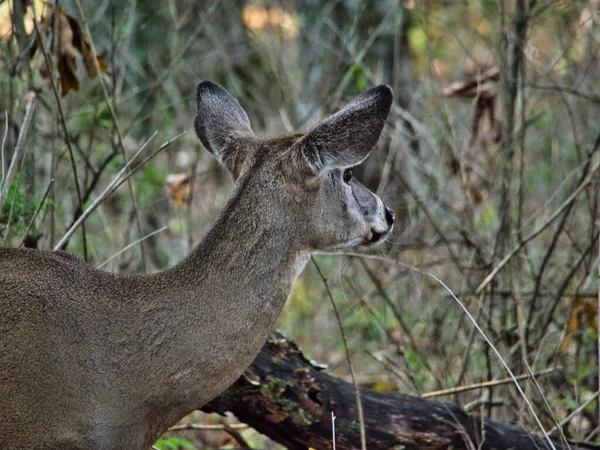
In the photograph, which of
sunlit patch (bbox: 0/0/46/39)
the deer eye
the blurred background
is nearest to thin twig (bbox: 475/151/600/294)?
the blurred background

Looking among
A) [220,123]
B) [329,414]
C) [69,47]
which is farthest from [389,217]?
[69,47]

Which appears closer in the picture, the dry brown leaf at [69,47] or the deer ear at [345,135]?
the deer ear at [345,135]

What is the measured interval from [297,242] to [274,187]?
0.29 metres

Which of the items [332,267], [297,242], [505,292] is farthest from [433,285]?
[297,242]

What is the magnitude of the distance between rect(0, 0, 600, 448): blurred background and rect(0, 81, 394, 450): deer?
0.75 meters

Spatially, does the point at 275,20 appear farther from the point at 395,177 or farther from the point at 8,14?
the point at 8,14

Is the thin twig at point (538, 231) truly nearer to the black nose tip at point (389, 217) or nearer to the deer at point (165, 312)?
the black nose tip at point (389, 217)

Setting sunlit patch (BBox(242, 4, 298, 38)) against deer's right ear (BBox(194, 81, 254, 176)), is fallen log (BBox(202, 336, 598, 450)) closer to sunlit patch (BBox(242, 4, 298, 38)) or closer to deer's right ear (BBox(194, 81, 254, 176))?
deer's right ear (BBox(194, 81, 254, 176))

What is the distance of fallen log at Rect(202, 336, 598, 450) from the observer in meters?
4.85

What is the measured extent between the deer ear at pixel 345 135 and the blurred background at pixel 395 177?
907 mm

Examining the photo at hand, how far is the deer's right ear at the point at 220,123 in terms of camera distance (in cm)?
471

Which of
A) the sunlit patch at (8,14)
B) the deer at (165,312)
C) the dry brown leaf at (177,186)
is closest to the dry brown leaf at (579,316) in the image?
the deer at (165,312)

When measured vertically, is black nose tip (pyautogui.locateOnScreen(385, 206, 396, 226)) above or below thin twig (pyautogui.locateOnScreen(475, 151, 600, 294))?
below

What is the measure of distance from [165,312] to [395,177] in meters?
5.52
